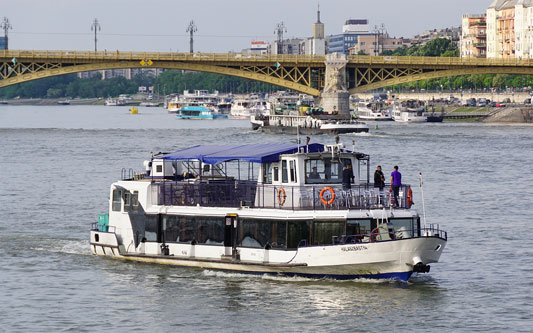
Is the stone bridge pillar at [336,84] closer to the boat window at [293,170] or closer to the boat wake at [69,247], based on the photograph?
the boat wake at [69,247]

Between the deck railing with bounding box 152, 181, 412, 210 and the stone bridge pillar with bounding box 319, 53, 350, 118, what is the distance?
84.1 metres

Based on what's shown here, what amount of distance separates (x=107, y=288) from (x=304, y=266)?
17.5 ft

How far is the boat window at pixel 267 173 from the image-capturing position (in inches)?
1310

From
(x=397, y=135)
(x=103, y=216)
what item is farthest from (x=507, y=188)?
(x=397, y=135)

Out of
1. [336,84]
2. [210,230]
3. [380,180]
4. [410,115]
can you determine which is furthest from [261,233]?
[410,115]

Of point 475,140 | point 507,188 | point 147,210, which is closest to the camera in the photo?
point 147,210

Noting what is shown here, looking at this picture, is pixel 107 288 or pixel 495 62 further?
pixel 495 62

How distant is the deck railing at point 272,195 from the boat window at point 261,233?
0.63 m

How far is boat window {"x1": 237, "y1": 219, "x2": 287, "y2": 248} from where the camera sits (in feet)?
103

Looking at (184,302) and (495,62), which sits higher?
(495,62)

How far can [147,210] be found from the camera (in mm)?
33969

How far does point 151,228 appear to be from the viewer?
34.0 meters

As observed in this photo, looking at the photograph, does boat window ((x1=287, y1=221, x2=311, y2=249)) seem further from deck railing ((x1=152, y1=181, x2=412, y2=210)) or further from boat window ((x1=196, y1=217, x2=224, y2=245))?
boat window ((x1=196, y1=217, x2=224, y2=245))

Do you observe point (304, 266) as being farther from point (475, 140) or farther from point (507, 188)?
point (475, 140)
